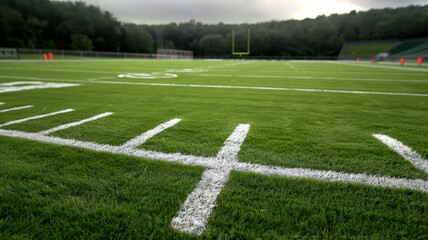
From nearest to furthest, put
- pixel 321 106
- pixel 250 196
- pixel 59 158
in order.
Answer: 1. pixel 250 196
2. pixel 59 158
3. pixel 321 106

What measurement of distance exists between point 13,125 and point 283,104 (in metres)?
3.38

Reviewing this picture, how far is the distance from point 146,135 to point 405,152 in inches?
83.9

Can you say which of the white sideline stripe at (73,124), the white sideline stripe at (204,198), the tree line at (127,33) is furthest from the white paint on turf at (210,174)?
the tree line at (127,33)

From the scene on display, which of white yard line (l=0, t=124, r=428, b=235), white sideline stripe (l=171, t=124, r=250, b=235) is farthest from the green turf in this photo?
white sideline stripe (l=171, t=124, r=250, b=235)

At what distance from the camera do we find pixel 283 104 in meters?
3.77

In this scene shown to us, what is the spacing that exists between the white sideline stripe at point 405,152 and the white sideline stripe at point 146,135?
200cm

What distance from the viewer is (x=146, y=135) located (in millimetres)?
2266

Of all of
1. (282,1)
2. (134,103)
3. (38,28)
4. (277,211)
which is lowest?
(277,211)

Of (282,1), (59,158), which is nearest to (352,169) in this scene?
(59,158)

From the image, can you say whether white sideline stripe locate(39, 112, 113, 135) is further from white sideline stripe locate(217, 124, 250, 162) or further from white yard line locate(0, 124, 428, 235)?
white sideline stripe locate(217, 124, 250, 162)

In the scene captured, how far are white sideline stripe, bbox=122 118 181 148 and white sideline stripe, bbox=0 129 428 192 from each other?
90mm

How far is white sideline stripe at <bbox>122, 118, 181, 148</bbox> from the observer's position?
2.04m

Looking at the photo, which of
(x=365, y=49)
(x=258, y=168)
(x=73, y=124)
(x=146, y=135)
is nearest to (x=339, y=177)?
(x=258, y=168)

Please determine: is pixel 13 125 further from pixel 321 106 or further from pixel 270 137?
pixel 321 106
